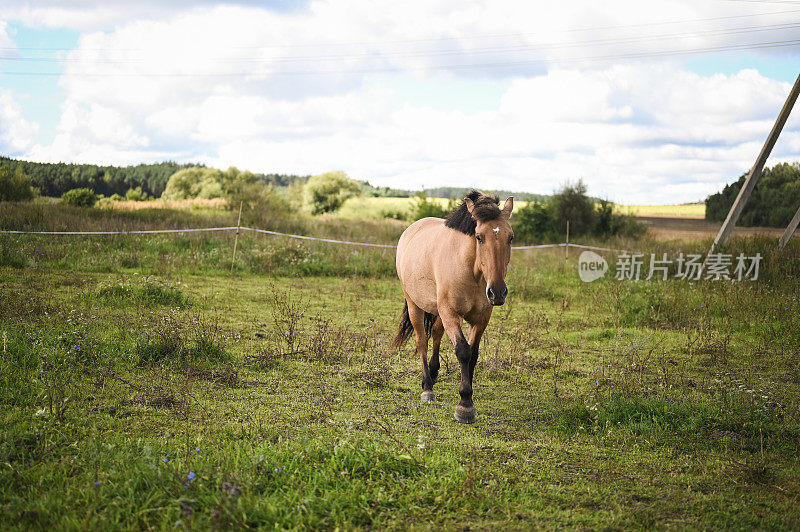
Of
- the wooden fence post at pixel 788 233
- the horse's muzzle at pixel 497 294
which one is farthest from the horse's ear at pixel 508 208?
the wooden fence post at pixel 788 233

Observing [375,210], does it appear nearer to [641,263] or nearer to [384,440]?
[641,263]

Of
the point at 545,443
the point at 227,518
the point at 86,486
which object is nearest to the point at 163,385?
the point at 86,486

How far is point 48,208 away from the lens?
17.8 metres

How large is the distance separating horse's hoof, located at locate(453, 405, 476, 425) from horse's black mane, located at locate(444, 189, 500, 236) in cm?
159

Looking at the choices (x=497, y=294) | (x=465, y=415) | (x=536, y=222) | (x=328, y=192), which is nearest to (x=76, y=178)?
(x=328, y=192)

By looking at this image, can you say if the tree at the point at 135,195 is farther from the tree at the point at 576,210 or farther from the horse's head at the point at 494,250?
the horse's head at the point at 494,250

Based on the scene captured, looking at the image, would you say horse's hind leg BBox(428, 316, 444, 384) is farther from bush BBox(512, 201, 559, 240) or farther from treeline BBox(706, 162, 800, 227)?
bush BBox(512, 201, 559, 240)

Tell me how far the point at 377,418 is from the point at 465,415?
795mm

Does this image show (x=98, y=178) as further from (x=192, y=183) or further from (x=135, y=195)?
(x=192, y=183)

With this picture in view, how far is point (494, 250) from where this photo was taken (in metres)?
4.57

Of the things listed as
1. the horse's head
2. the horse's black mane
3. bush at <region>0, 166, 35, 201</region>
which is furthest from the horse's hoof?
bush at <region>0, 166, 35, 201</region>

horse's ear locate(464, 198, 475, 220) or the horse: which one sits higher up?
horse's ear locate(464, 198, 475, 220)

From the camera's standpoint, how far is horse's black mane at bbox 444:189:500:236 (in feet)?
15.6

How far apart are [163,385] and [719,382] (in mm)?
5767
